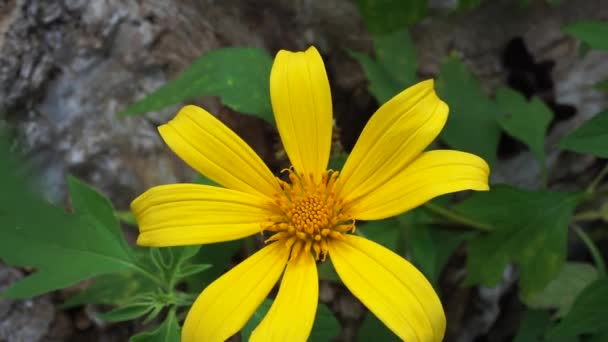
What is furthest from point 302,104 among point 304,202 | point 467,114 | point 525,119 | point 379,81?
point 525,119

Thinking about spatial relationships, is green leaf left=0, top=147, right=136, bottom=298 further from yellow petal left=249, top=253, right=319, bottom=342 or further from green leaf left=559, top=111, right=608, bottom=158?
green leaf left=559, top=111, right=608, bottom=158

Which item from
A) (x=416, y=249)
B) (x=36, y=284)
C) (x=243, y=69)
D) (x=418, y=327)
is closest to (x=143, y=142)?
(x=243, y=69)

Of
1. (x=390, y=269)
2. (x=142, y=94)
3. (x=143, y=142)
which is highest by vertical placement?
(x=142, y=94)

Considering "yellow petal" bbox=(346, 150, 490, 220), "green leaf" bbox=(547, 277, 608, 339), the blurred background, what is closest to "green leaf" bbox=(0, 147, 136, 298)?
the blurred background

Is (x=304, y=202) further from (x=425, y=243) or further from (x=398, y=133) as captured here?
(x=425, y=243)

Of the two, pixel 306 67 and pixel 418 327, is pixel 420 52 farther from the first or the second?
pixel 418 327

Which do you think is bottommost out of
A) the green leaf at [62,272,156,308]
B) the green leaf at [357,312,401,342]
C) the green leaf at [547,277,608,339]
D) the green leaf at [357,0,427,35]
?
the green leaf at [357,312,401,342]
